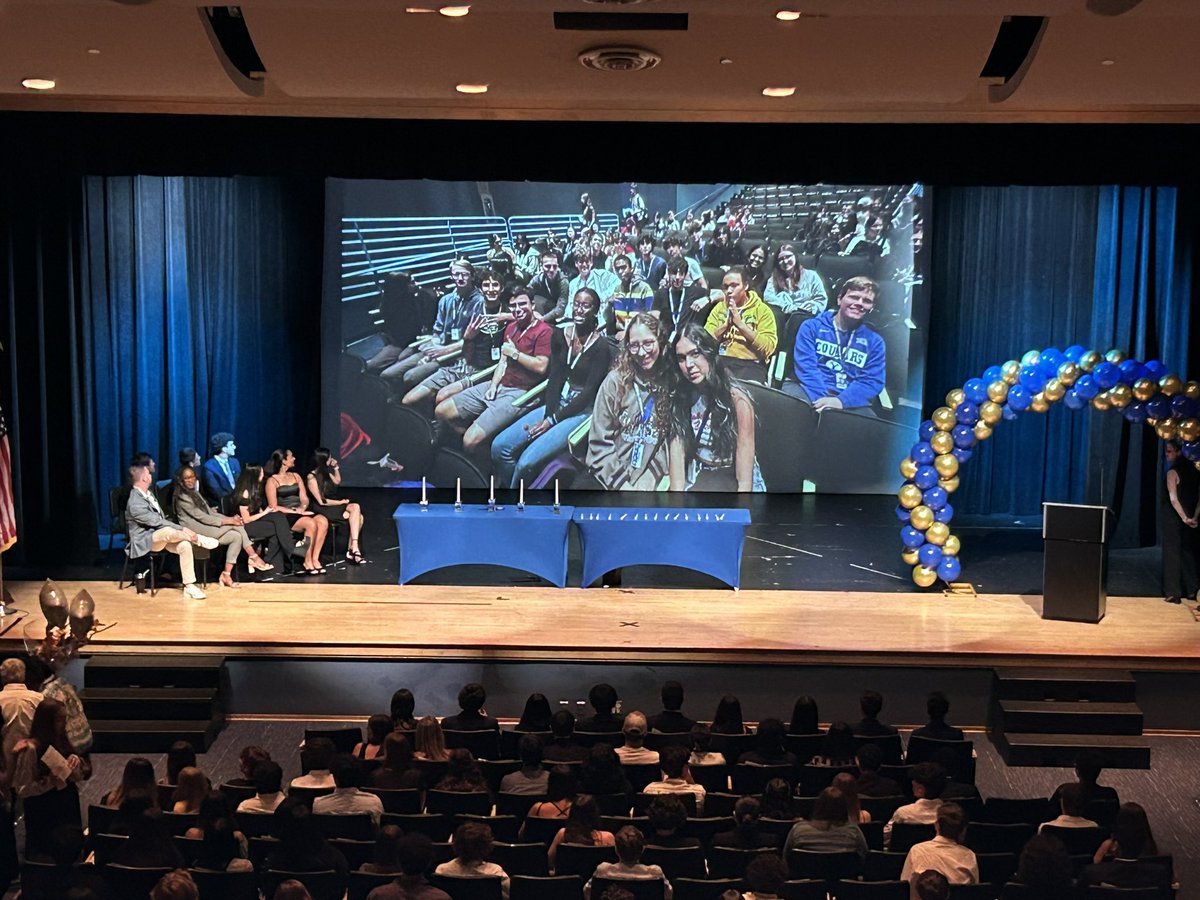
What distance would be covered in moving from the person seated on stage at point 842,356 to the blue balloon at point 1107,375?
4.08 m

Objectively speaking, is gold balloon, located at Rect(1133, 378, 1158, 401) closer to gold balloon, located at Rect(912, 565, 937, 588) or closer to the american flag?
gold balloon, located at Rect(912, 565, 937, 588)

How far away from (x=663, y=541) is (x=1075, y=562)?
2.84m

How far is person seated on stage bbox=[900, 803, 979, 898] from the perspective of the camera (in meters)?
5.42

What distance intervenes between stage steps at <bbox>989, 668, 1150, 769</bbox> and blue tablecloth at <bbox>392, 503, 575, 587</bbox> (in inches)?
129

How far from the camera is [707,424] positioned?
568 inches

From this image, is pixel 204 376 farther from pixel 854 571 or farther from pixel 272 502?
pixel 854 571

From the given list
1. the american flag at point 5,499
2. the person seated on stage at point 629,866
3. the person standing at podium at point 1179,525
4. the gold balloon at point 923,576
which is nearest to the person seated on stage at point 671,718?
the person seated on stage at point 629,866

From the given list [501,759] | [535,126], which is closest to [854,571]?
[535,126]

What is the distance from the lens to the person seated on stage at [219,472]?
11.3 m

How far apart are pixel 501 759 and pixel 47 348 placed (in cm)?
639

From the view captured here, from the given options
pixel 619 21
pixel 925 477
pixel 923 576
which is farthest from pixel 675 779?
pixel 925 477

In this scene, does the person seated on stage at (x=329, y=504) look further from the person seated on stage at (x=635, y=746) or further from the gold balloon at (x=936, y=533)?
the person seated on stage at (x=635, y=746)

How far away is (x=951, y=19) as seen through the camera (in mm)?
7910

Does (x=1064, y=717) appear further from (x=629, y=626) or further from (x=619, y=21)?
(x=619, y=21)
